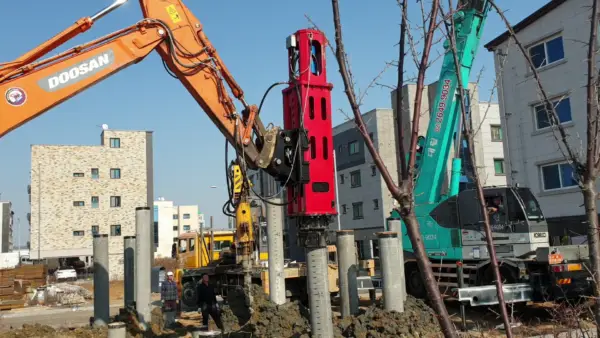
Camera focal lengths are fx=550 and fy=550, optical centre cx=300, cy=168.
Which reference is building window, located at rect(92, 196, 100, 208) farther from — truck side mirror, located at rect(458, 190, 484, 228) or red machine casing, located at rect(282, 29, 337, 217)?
red machine casing, located at rect(282, 29, 337, 217)

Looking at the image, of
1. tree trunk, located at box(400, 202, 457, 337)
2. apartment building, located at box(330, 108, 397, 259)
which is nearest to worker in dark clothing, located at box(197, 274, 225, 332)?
tree trunk, located at box(400, 202, 457, 337)

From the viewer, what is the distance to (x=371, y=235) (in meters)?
38.2

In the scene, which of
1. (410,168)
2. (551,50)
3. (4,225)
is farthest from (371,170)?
(4,225)

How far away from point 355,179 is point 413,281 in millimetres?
25763

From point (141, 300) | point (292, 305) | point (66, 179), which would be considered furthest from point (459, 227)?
point (66, 179)

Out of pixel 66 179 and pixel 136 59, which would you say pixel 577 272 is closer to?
pixel 136 59

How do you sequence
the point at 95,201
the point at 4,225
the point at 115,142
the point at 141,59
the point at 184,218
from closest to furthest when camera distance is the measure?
1. the point at 141,59
2. the point at 95,201
3. the point at 115,142
4. the point at 4,225
5. the point at 184,218

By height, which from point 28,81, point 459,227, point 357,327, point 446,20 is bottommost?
point 357,327

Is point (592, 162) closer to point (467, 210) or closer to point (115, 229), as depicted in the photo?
point (467, 210)

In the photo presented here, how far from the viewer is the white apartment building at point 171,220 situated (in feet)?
308

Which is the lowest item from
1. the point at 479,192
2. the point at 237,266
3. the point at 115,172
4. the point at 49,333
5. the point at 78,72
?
the point at 49,333

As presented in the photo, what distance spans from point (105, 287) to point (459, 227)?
8014 mm

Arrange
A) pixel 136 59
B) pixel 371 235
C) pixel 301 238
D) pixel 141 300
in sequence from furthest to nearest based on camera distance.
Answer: pixel 371 235, pixel 141 300, pixel 136 59, pixel 301 238

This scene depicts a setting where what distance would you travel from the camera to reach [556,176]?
2075 centimetres
